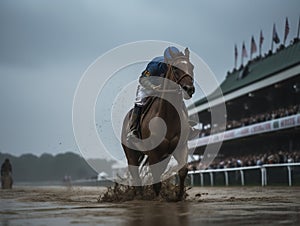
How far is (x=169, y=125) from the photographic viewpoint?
772cm

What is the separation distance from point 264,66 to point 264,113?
16.8 feet

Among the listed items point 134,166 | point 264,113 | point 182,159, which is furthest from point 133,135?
point 264,113

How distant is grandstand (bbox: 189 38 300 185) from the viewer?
88.4 ft

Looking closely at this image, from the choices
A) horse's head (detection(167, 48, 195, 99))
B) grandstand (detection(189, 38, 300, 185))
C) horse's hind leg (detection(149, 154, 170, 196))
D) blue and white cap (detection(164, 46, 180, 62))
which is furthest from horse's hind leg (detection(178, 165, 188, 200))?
grandstand (detection(189, 38, 300, 185))

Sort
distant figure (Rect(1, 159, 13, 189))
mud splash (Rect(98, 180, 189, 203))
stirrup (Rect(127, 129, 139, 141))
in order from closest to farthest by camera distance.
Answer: stirrup (Rect(127, 129, 139, 141))
mud splash (Rect(98, 180, 189, 203))
distant figure (Rect(1, 159, 13, 189))

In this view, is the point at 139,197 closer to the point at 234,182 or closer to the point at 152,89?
the point at 152,89

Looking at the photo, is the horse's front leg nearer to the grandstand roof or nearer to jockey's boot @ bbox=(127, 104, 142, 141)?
jockey's boot @ bbox=(127, 104, 142, 141)

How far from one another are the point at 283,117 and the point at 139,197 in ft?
64.6

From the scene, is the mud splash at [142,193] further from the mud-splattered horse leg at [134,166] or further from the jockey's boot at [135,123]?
the jockey's boot at [135,123]

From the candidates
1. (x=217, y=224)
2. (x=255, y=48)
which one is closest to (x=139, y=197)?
(x=217, y=224)

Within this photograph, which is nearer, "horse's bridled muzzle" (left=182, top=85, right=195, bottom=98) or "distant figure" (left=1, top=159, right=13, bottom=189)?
"horse's bridled muzzle" (left=182, top=85, right=195, bottom=98)

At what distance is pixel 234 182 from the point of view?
70.0ft

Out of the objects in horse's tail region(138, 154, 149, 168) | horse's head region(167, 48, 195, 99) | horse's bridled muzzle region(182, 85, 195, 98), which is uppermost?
horse's head region(167, 48, 195, 99)

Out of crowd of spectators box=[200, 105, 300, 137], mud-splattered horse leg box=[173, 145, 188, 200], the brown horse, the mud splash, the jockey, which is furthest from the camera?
crowd of spectators box=[200, 105, 300, 137]
